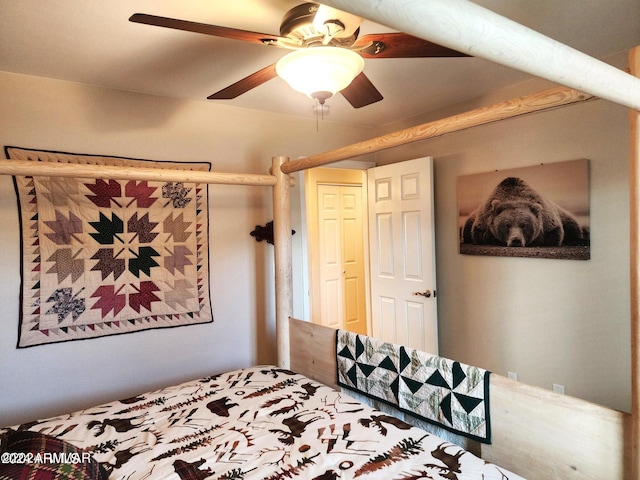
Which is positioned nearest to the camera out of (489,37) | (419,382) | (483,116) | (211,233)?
(489,37)

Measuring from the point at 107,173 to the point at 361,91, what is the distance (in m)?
1.23

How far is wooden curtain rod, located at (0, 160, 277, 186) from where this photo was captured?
5.11 feet

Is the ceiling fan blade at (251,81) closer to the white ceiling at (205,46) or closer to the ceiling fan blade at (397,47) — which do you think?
the white ceiling at (205,46)

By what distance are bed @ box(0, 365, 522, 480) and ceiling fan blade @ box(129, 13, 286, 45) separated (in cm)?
134

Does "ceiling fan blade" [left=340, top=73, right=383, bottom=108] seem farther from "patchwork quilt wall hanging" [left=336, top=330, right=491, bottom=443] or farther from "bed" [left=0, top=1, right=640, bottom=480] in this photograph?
"patchwork quilt wall hanging" [left=336, top=330, right=491, bottom=443]

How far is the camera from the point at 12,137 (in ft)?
7.01

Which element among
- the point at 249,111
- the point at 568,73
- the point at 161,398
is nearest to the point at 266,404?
the point at 161,398

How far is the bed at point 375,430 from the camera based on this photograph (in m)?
1.06

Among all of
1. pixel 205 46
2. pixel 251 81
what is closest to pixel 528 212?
pixel 251 81

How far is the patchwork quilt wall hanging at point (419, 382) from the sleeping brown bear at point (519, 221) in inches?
55.4

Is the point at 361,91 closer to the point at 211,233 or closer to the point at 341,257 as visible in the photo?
the point at 211,233

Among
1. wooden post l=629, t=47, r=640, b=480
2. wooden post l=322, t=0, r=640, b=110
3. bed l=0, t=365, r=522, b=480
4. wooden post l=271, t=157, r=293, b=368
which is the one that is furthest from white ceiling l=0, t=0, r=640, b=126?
bed l=0, t=365, r=522, b=480

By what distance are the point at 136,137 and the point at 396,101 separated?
184cm

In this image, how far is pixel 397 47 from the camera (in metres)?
1.42
